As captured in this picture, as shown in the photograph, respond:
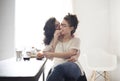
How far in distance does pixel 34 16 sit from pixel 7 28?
1.80ft

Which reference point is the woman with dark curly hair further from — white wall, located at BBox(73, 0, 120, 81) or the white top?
white wall, located at BBox(73, 0, 120, 81)

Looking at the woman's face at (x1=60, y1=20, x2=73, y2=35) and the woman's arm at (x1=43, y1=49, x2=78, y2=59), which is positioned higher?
the woman's face at (x1=60, y1=20, x2=73, y2=35)

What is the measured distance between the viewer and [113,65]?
11.8ft

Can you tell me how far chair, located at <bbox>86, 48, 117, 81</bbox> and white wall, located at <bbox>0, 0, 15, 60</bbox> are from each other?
4.81 ft

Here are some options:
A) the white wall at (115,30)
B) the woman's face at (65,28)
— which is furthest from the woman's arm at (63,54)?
the white wall at (115,30)

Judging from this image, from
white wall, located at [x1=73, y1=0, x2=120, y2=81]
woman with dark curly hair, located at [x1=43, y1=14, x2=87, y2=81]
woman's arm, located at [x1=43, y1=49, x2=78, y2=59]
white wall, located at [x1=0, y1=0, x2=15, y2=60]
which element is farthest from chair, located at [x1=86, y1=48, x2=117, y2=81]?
woman's arm, located at [x1=43, y1=49, x2=78, y2=59]

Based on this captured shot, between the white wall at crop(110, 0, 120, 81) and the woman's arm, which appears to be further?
the white wall at crop(110, 0, 120, 81)

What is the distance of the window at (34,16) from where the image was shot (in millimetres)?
3812

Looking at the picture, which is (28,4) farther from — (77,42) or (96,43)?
(77,42)

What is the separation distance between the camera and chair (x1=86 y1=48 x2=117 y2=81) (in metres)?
3.63

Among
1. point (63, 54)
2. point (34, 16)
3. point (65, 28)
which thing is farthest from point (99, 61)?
point (63, 54)

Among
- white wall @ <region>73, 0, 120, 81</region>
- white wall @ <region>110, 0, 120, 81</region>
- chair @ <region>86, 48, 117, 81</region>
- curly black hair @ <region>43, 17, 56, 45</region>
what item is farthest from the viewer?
white wall @ <region>73, 0, 120, 81</region>

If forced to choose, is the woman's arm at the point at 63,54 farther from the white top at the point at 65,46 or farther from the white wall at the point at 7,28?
the white wall at the point at 7,28

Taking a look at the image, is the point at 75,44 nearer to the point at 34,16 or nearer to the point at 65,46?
the point at 65,46
